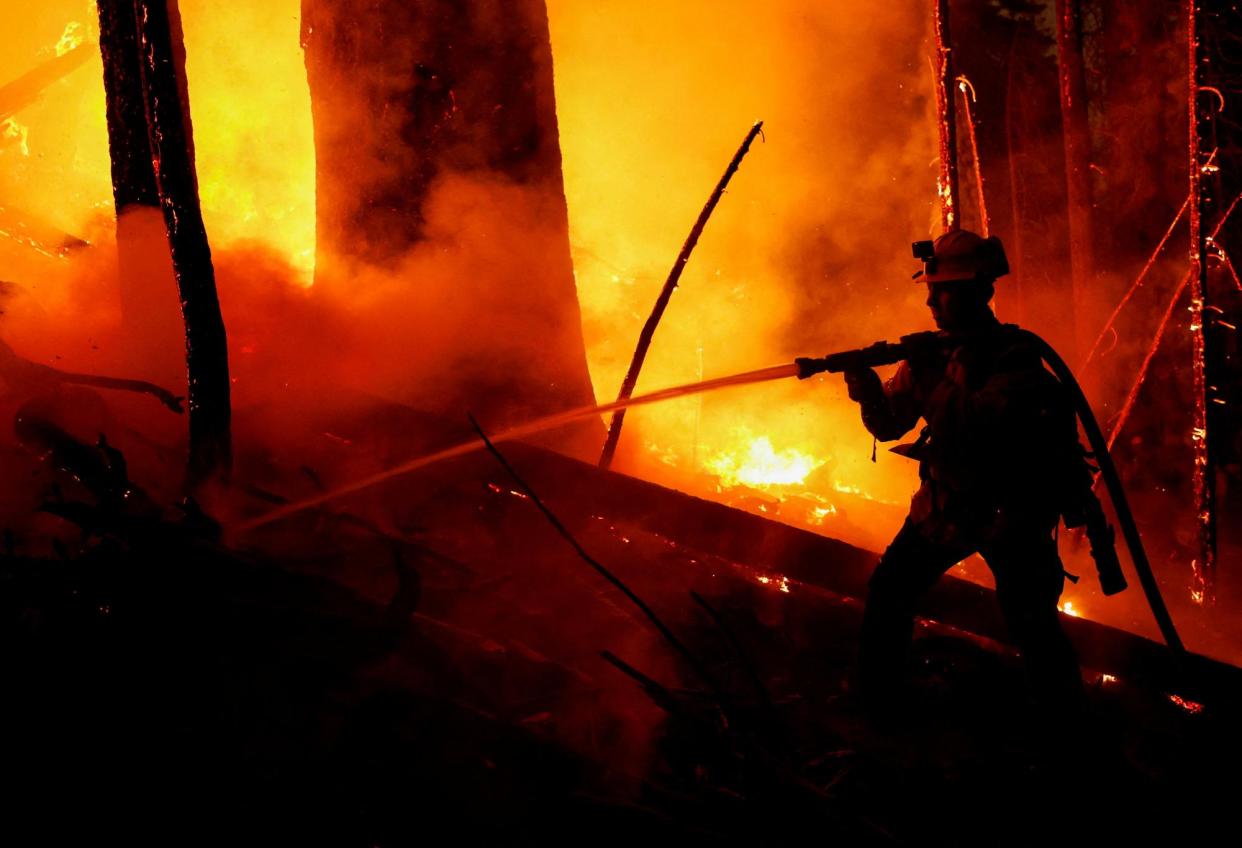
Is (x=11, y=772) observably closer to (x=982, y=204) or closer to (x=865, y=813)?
(x=865, y=813)

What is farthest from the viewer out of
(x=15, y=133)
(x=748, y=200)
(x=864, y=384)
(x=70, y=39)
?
(x=748, y=200)

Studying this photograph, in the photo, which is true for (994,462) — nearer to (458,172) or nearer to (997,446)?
(997,446)

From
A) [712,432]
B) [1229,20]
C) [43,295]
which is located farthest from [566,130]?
[1229,20]

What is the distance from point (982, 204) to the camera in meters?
7.52

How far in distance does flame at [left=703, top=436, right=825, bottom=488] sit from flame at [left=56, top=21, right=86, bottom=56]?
28.0ft

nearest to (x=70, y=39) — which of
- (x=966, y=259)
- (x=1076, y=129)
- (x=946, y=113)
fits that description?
(x=946, y=113)

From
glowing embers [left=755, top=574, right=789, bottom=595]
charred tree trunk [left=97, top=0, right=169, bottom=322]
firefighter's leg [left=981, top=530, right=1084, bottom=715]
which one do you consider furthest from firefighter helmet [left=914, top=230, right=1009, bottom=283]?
charred tree trunk [left=97, top=0, right=169, bottom=322]

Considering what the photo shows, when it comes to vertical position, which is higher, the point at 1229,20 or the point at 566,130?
the point at 1229,20

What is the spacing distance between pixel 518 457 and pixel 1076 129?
732cm

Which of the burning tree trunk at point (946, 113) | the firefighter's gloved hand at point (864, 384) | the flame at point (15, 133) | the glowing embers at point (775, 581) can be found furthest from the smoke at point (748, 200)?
the flame at point (15, 133)

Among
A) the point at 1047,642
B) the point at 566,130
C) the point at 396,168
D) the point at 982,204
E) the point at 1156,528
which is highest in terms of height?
the point at 566,130

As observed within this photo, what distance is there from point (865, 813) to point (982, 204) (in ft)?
20.6

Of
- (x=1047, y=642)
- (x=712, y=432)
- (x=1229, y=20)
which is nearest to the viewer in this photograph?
(x=1047, y=642)

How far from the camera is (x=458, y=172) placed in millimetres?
5398
